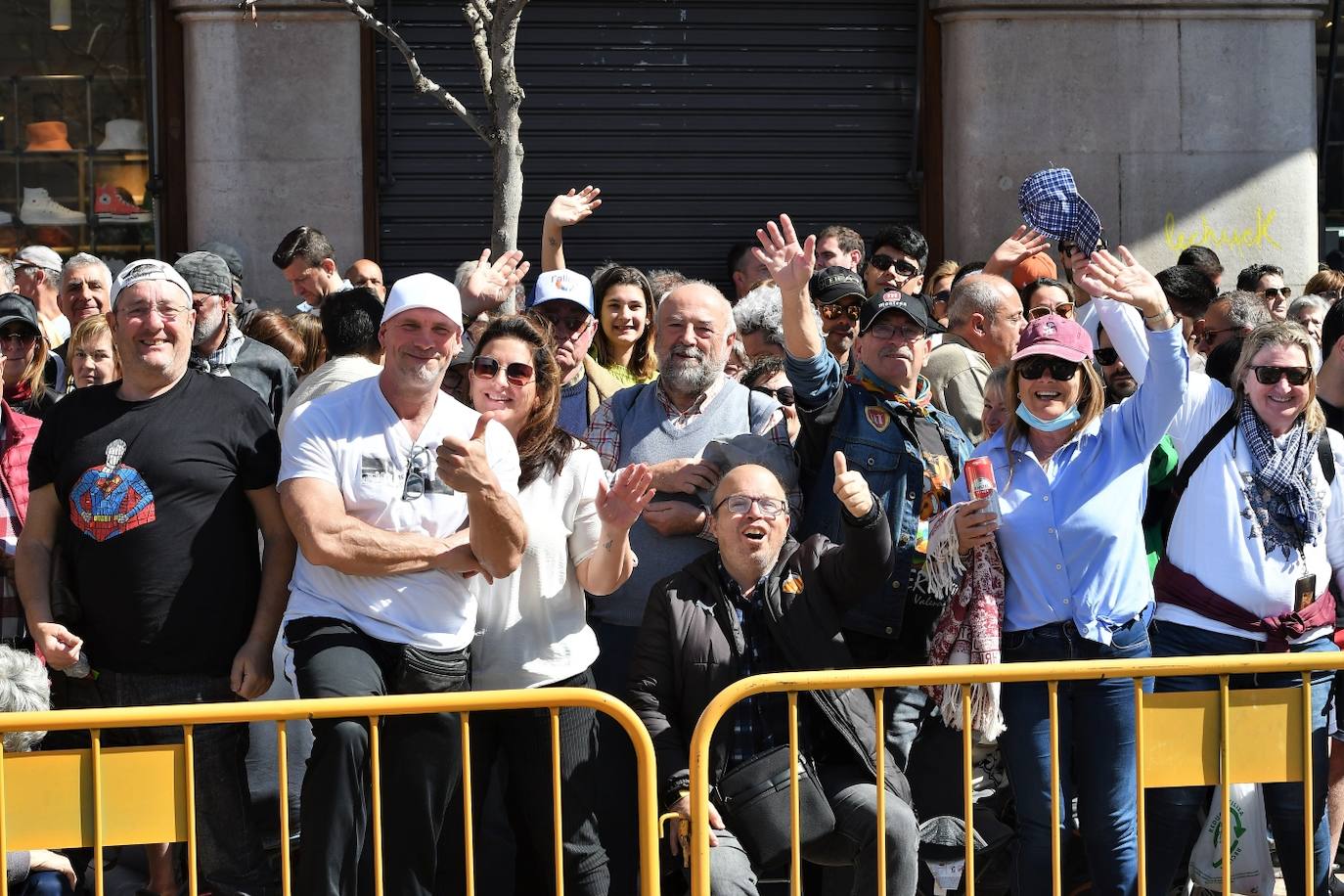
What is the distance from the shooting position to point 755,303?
7758mm

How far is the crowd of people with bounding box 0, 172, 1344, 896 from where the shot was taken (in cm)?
503

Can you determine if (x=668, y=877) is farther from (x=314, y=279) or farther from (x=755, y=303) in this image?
(x=314, y=279)

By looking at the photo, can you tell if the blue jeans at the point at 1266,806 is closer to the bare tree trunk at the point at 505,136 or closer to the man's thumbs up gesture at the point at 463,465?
the man's thumbs up gesture at the point at 463,465

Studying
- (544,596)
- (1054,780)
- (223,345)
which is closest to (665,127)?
(223,345)

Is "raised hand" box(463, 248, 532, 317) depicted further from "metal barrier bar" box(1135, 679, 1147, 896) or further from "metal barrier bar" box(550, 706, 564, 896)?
"metal barrier bar" box(1135, 679, 1147, 896)

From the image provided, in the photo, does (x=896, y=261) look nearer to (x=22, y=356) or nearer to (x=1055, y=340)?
(x=1055, y=340)

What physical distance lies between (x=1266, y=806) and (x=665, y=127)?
6769 mm

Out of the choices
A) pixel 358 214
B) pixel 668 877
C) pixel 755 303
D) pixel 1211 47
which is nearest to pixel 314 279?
pixel 358 214

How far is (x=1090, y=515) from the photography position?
551cm

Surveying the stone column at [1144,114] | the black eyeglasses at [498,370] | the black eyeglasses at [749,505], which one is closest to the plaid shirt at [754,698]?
the black eyeglasses at [749,505]

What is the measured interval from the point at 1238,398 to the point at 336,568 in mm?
3190

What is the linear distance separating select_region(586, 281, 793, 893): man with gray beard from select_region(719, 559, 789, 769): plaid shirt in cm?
41

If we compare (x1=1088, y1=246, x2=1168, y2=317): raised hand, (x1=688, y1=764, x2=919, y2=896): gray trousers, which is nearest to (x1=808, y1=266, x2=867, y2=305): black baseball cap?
(x1=1088, y1=246, x2=1168, y2=317): raised hand

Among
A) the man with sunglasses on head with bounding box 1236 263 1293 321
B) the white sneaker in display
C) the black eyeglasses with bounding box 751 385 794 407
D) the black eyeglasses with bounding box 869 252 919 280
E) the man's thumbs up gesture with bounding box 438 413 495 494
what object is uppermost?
the white sneaker in display
